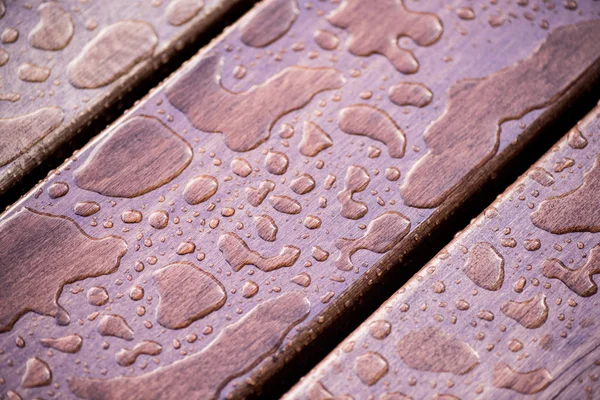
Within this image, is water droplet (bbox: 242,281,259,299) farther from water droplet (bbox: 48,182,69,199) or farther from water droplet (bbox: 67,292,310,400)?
water droplet (bbox: 48,182,69,199)

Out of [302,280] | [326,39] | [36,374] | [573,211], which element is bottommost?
[36,374]

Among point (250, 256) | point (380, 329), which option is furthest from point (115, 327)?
point (380, 329)

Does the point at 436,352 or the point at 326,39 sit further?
the point at 326,39

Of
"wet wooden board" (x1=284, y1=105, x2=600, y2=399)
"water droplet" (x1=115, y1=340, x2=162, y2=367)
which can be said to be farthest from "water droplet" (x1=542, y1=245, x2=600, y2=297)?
"water droplet" (x1=115, y1=340, x2=162, y2=367)

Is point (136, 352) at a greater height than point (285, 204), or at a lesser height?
lesser

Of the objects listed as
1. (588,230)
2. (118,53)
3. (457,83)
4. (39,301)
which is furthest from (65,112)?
(588,230)

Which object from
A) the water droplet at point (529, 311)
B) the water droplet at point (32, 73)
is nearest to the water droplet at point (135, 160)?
the water droplet at point (32, 73)

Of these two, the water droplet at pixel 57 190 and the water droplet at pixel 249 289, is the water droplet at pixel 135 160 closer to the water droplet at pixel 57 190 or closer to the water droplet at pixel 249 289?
the water droplet at pixel 57 190

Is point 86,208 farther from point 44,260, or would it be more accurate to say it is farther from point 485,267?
point 485,267
